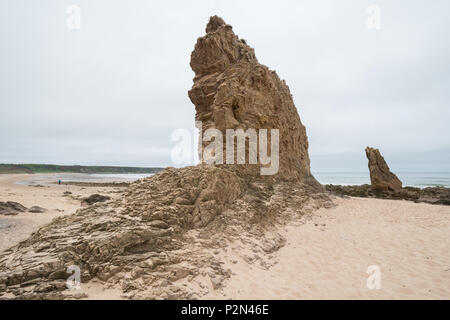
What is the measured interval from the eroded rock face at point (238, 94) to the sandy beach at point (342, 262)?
3640 millimetres

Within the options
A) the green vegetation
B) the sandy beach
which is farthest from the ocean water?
the green vegetation

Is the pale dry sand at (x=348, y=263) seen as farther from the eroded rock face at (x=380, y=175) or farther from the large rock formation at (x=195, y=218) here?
the eroded rock face at (x=380, y=175)

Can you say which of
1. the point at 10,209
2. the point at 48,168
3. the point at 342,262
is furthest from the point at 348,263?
the point at 48,168

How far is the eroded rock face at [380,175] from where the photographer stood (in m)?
23.0

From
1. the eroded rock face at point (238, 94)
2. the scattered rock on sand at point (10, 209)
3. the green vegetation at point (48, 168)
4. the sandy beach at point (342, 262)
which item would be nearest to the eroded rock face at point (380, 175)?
the sandy beach at point (342, 262)

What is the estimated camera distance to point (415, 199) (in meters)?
19.5

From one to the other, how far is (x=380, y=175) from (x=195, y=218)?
75.7ft

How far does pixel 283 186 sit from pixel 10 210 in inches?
677

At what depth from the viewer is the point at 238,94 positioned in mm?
10836

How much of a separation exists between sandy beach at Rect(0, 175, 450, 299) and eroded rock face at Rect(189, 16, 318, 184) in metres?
3.64
